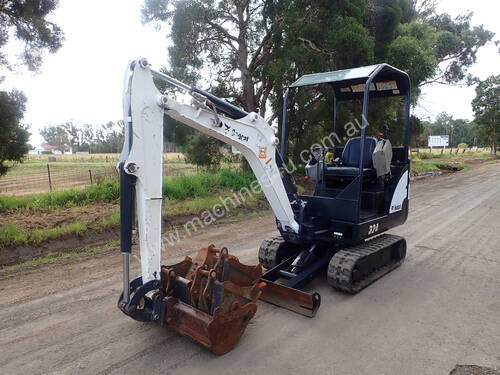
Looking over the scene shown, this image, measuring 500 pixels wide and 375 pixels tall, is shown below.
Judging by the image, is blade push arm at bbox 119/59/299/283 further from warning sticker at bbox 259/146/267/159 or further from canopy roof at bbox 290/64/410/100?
canopy roof at bbox 290/64/410/100

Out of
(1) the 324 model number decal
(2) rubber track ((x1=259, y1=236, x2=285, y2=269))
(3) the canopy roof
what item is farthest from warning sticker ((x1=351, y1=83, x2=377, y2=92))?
(2) rubber track ((x1=259, y1=236, x2=285, y2=269))

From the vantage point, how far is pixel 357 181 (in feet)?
13.9

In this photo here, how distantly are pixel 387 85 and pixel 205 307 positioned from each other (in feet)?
14.5

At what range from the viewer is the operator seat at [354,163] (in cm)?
476

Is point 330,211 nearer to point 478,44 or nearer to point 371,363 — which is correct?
point 371,363

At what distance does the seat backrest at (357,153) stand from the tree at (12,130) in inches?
273

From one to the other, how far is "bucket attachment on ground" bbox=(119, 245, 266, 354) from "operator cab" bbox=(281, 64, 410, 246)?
4.98 feet

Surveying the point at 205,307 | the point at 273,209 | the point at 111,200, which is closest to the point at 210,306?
the point at 205,307

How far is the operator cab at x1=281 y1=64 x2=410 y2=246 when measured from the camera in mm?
4352

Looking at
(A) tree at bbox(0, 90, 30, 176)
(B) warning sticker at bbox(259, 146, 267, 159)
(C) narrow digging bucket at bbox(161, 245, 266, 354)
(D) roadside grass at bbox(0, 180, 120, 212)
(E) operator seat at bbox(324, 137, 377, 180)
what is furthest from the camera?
(D) roadside grass at bbox(0, 180, 120, 212)

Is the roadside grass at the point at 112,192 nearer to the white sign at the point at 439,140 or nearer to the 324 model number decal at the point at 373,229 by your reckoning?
the 324 model number decal at the point at 373,229

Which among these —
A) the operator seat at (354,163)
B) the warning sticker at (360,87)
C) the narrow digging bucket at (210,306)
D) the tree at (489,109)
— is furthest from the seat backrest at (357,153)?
the tree at (489,109)

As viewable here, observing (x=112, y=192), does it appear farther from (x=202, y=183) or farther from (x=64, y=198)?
(x=202, y=183)

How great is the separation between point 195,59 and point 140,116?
10459 millimetres
